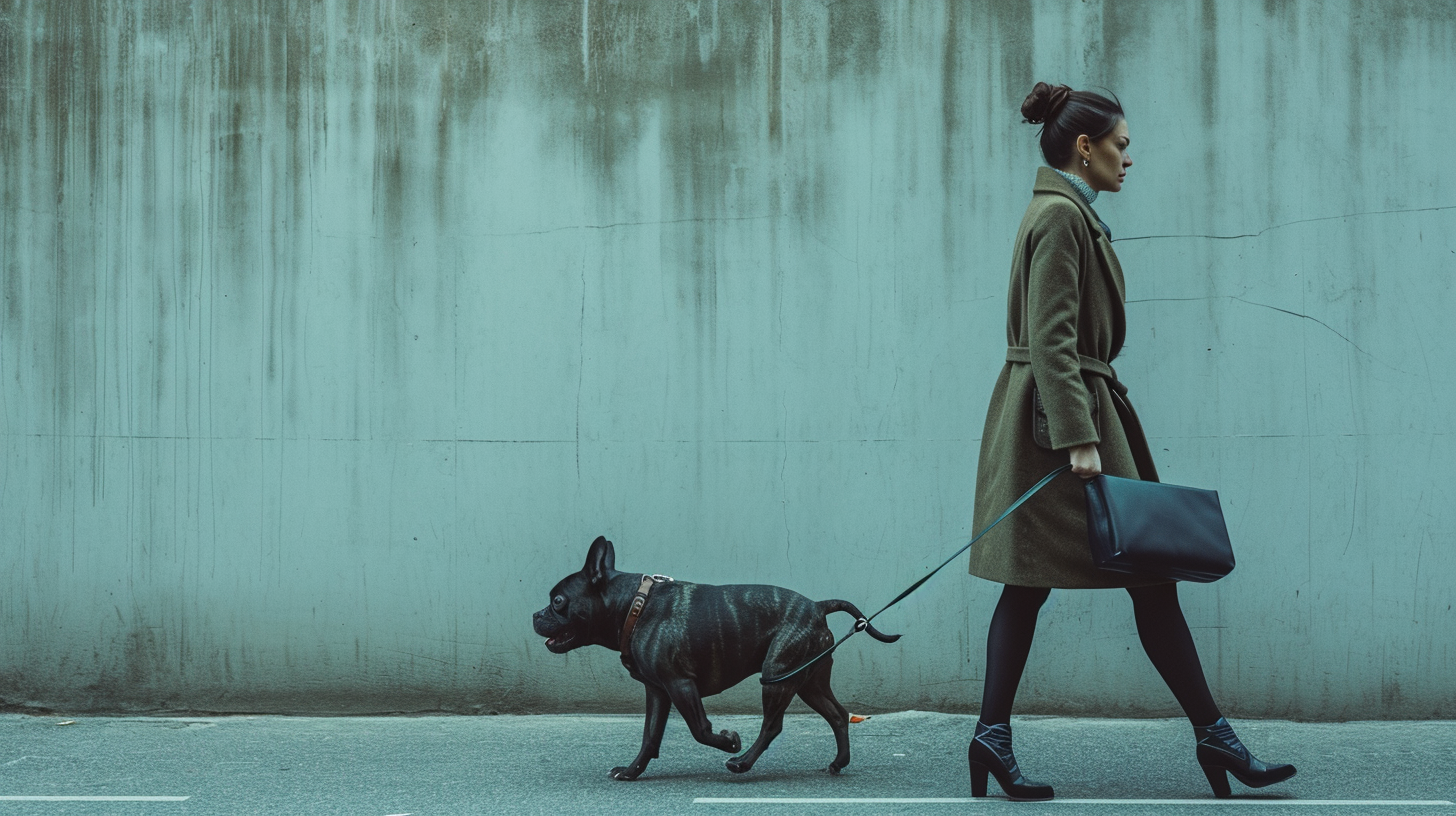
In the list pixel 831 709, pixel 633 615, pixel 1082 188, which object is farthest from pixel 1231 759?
pixel 633 615

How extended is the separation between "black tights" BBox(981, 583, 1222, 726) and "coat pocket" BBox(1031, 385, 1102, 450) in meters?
0.42

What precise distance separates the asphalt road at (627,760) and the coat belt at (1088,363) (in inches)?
46.4

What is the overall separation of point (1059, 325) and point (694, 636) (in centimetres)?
139

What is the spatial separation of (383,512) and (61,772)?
1.42 metres

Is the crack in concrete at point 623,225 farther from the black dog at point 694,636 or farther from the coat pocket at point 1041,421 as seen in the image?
the coat pocket at point 1041,421

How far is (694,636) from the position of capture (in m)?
3.57

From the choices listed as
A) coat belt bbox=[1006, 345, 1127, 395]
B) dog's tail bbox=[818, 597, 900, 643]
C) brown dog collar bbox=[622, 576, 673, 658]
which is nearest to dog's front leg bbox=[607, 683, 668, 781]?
brown dog collar bbox=[622, 576, 673, 658]

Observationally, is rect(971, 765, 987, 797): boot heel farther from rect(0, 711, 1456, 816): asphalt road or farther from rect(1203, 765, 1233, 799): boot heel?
rect(1203, 765, 1233, 799): boot heel

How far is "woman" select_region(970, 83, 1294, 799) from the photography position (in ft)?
10.4

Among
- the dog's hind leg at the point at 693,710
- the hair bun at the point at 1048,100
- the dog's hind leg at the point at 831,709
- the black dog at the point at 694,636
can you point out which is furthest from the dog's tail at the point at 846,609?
the hair bun at the point at 1048,100

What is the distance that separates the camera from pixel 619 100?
15.7ft

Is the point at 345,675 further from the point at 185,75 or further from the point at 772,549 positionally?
the point at 185,75

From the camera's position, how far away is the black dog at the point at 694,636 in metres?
3.55

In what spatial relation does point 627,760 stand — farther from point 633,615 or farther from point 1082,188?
point 1082,188
